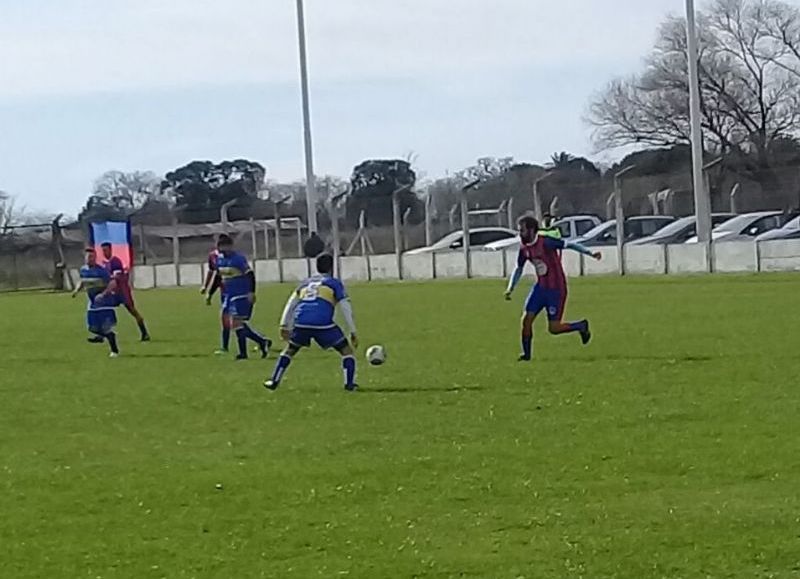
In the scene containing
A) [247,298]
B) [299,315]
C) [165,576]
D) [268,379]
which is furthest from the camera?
[247,298]

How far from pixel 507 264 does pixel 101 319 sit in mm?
23068

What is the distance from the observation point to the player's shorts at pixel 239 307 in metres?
19.9

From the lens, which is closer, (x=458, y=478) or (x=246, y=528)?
(x=246, y=528)

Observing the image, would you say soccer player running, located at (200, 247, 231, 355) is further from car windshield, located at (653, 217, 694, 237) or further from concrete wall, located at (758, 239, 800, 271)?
car windshield, located at (653, 217, 694, 237)

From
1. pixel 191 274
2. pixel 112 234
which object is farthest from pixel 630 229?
pixel 191 274

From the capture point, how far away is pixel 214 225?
57062 mm

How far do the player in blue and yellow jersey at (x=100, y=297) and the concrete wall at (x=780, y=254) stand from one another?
19.2 metres

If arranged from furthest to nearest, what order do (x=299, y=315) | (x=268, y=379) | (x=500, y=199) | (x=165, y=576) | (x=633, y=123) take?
(x=633, y=123)
(x=500, y=199)
(x=268, y=379)
(x=299, y=315)
(x=165, y=576)

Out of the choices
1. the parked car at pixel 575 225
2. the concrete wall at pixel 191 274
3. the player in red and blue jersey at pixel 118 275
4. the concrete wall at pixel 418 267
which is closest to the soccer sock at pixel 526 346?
the player in red and blue jersey at pixel 118 275

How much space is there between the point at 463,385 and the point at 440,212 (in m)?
37.4

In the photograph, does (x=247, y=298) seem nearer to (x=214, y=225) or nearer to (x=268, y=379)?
(x=268, y=379)

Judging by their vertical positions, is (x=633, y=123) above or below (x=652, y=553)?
above

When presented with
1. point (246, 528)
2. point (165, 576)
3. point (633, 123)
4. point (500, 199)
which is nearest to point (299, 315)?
point (246, 528)

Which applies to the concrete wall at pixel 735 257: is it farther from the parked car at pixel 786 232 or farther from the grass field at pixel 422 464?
the grass field at pixel 422 464
